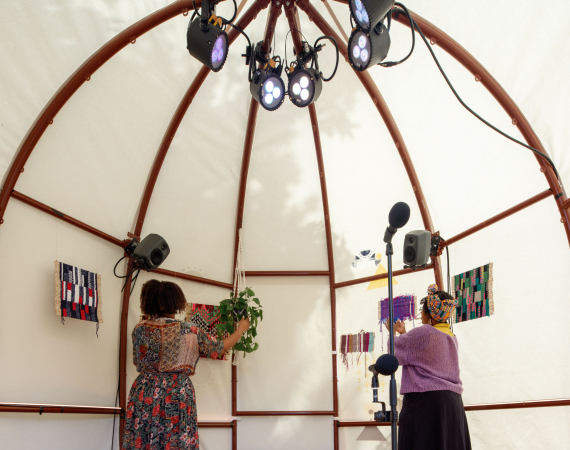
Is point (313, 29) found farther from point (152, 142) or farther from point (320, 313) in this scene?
point (320, 313)

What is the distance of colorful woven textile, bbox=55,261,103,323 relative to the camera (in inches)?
157

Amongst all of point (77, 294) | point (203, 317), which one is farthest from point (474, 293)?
point (77, 294)

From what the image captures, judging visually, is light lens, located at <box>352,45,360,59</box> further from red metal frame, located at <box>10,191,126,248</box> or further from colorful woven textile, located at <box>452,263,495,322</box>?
red metal frame, located at <box>10,191,126,248</box>

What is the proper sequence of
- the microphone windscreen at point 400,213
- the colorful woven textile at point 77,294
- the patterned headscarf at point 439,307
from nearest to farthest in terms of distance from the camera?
the microphone windscreen at point 400,213 → the patterned headscarf at point 439,307 → the colorful woven textile at point 77,294

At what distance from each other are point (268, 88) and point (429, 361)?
2513mm

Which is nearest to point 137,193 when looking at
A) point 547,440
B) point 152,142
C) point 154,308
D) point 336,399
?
point 152,142

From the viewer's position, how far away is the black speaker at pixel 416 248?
323 cm

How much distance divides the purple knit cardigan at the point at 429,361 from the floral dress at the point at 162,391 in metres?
1.42

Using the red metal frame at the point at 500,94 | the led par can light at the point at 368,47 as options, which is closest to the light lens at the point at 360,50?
the led par can light at the point at 368,47

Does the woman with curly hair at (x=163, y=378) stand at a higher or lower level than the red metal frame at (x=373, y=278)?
lower

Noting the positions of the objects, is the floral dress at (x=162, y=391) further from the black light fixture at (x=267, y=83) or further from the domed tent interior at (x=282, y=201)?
the black light fixture at (x=267, y=83)

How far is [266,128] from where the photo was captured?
5617mm

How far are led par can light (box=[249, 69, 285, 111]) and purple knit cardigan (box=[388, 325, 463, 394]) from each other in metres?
2.21

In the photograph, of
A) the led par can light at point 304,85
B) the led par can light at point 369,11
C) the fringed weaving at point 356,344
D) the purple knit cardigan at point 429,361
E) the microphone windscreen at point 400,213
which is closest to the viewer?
the microphone windscreen at point 400,213
